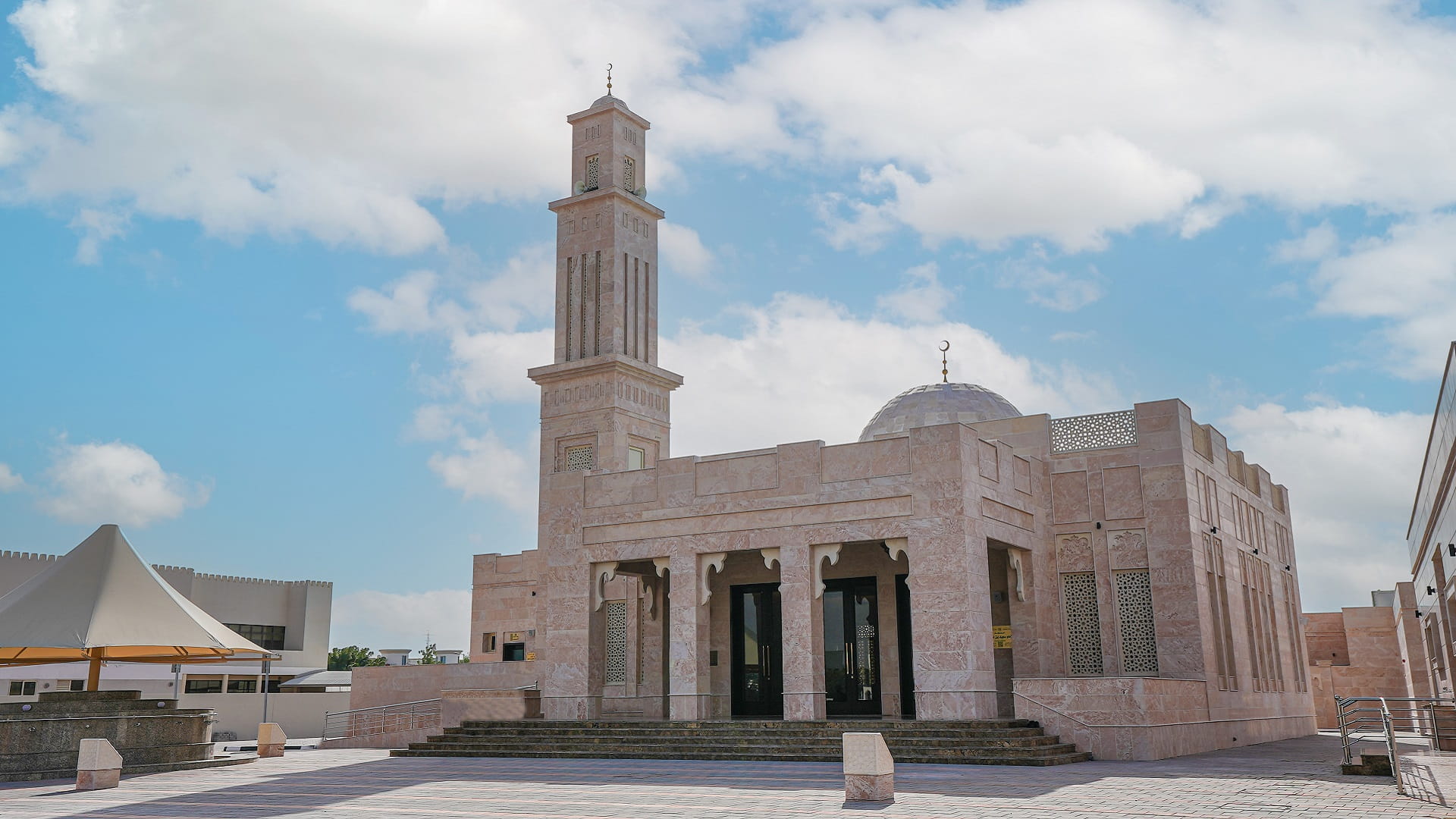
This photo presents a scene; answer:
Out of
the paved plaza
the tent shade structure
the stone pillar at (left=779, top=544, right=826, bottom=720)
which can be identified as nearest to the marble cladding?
the stone pillar at (left=779, top=544, right=826, bottom=720)

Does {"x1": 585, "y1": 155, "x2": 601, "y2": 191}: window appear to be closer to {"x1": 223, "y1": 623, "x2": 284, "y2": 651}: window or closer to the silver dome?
the silver dome

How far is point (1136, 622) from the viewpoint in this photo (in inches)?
846

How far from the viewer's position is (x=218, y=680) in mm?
40438

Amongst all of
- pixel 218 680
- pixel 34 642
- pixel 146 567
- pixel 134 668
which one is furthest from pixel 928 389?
pixel 218 680

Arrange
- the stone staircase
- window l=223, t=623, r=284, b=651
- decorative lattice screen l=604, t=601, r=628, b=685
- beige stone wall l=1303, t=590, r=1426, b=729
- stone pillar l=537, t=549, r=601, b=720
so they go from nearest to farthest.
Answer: the stone staircase → stone pillar l=537, t=549, r=601, b=720 → decorative lattice screen l=604, t=601, r=628, b=685 → beige stone wall l=1303, t=590, r=1426, b=729 → window l=223, t=623, r=284, b=651

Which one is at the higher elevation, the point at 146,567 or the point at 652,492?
the point at 652,492

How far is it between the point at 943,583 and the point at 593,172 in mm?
16133

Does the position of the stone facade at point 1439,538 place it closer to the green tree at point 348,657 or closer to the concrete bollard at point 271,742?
the concrete bollard at point 271,742

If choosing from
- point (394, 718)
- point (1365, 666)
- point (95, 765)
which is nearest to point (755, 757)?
point (95, 765)

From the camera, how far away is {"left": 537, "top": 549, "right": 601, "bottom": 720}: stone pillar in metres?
21.1

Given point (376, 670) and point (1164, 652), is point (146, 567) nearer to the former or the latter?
point (376, 670)

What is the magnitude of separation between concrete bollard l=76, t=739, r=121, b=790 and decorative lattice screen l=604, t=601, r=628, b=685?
37.8 ft

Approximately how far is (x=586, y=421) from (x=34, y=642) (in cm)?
1331

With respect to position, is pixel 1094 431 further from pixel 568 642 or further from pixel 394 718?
pixel 394 718
